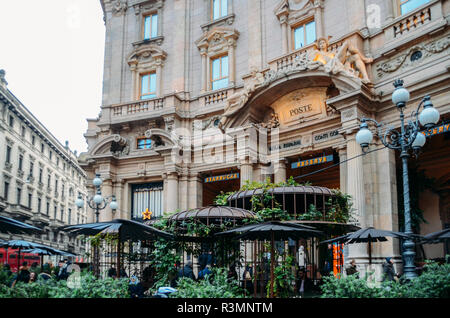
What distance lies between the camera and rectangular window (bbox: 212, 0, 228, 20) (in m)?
24.2

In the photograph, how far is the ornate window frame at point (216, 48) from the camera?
23.0 metres

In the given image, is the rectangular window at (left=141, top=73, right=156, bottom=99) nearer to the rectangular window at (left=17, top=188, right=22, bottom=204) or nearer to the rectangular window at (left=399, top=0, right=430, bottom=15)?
the rectangular window at (left=399, top=0, right=430, bottom=15)

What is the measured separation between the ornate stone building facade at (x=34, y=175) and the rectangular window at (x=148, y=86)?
16774 millimetres

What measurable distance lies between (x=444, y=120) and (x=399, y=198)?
13.1 feet

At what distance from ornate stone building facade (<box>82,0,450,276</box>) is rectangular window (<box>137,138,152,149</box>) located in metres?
0.08

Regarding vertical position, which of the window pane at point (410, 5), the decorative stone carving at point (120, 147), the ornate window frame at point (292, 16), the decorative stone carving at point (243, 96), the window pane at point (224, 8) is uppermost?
the window pane at point (224, 8)

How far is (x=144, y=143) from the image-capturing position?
24.7m

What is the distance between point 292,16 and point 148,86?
9364 millimetres

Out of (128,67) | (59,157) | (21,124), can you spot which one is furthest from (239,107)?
(59,157)

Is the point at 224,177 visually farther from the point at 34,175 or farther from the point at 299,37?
the point at 34,175

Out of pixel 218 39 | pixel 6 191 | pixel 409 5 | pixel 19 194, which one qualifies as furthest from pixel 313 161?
pixel 19 194

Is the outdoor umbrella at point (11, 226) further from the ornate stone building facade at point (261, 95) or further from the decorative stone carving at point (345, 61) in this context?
the decorative stone carving at point (345, 61)

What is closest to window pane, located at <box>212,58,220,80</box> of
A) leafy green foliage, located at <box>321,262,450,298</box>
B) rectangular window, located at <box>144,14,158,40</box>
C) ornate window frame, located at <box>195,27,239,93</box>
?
ornate window frame, located at <box>195,27,239,93</box>

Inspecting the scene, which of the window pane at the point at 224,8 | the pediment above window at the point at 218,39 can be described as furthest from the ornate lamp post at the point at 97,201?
the window pane at the point at 224,8
